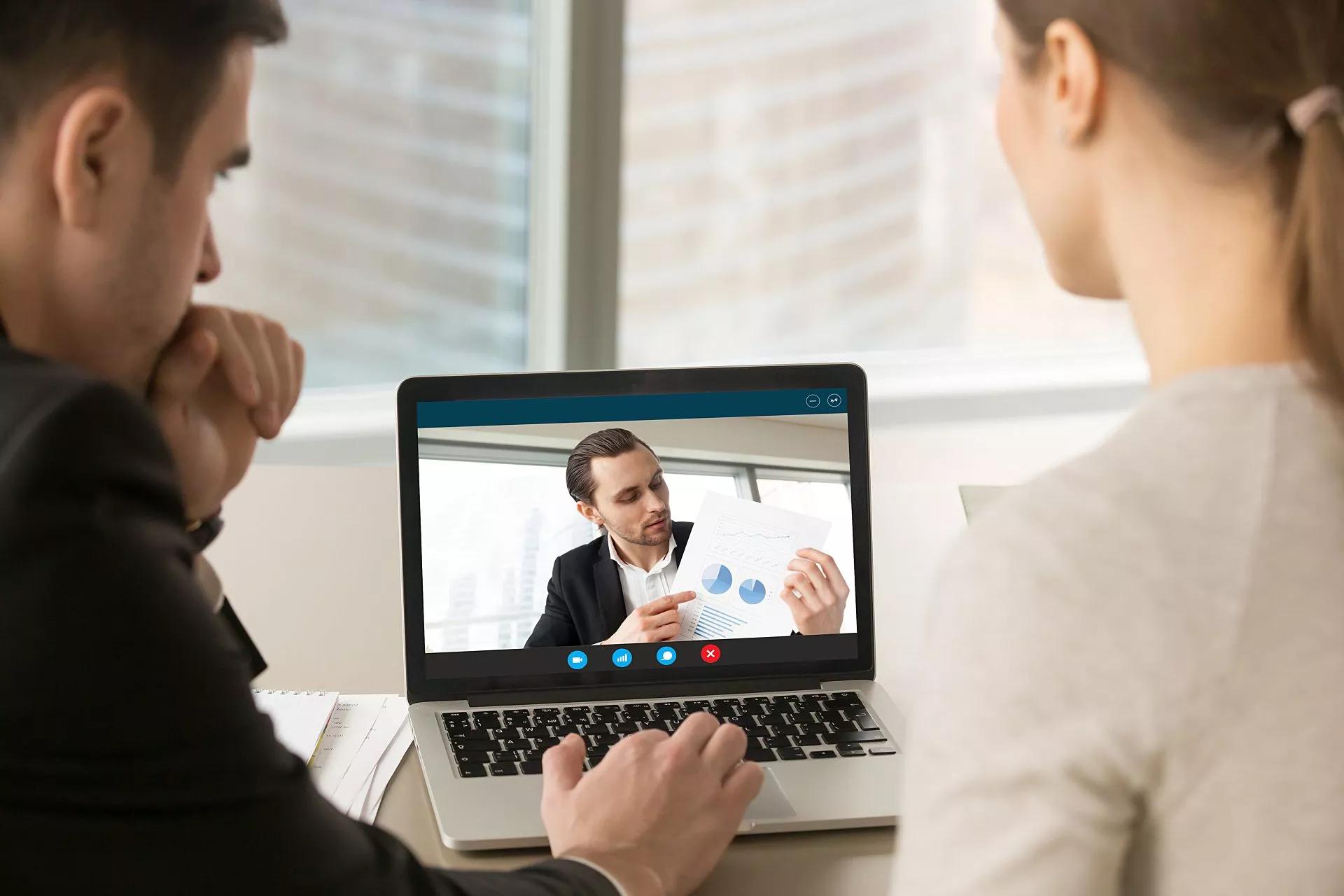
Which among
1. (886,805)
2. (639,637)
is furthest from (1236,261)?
(639,637)

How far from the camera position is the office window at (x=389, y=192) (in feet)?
7.80

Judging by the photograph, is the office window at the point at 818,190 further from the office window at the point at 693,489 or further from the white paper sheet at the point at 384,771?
the white paper sheet at the point at 384,771

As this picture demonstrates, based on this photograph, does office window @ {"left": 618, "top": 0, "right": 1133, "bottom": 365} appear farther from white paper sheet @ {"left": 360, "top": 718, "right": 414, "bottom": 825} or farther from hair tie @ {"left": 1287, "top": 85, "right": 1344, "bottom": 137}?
hair tie @ {"left": 1287, "top": 85, "right": 1344, "bottom": 137}

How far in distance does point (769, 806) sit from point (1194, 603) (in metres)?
0.44

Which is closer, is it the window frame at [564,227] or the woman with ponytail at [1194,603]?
the woman with ponytail at [1194,603]

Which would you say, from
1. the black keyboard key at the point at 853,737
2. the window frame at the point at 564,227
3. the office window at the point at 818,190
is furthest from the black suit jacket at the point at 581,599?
the office window at the point at 818,190

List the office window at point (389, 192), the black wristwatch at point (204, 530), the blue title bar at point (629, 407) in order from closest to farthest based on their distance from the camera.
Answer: the black wristwatch at point (204, 530) < the blue title bar at point (629, 407) < the office window at point (389, 192)

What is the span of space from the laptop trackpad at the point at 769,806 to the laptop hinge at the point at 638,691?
16 centimetres

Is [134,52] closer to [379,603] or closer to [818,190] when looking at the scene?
[379,603]

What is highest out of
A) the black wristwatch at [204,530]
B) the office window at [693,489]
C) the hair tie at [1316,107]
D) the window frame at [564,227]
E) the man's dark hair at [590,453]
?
the window frame at [564,227]

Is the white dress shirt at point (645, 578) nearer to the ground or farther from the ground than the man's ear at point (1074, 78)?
nearer to the ground

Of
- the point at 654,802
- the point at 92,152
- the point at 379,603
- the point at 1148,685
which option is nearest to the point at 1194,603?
the point at 1148,685

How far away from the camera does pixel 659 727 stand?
3.53 feet

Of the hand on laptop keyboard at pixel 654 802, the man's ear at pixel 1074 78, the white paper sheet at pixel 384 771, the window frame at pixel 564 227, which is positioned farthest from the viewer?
the window frame at pixel 564 227
